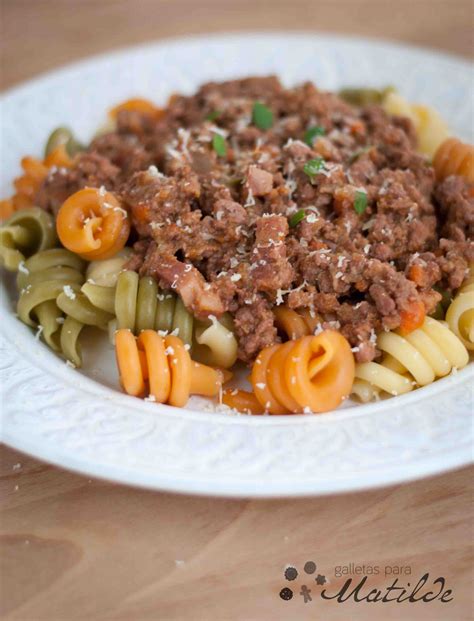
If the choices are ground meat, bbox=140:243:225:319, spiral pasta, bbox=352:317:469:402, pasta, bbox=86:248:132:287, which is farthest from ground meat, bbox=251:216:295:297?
pasta, bbox=86:248:132:287

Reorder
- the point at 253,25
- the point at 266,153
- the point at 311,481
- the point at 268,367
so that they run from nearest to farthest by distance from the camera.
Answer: the point at 311,481 → the point at 268,367 → the point at 266,153 → the point at 253,25

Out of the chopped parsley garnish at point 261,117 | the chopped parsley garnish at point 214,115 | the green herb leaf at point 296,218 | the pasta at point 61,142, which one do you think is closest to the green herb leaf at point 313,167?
the green herb leaf at point 296,218

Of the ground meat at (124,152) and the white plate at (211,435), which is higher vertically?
the ground meat at (124,152)

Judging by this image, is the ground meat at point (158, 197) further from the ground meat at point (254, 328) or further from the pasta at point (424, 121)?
the pasta at point (424, 121)

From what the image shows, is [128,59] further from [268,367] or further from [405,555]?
[405,555]

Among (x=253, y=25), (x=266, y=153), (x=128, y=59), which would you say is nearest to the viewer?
(x=266, y=153)

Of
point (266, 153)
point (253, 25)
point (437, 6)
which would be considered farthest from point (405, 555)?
point (437, 6)
